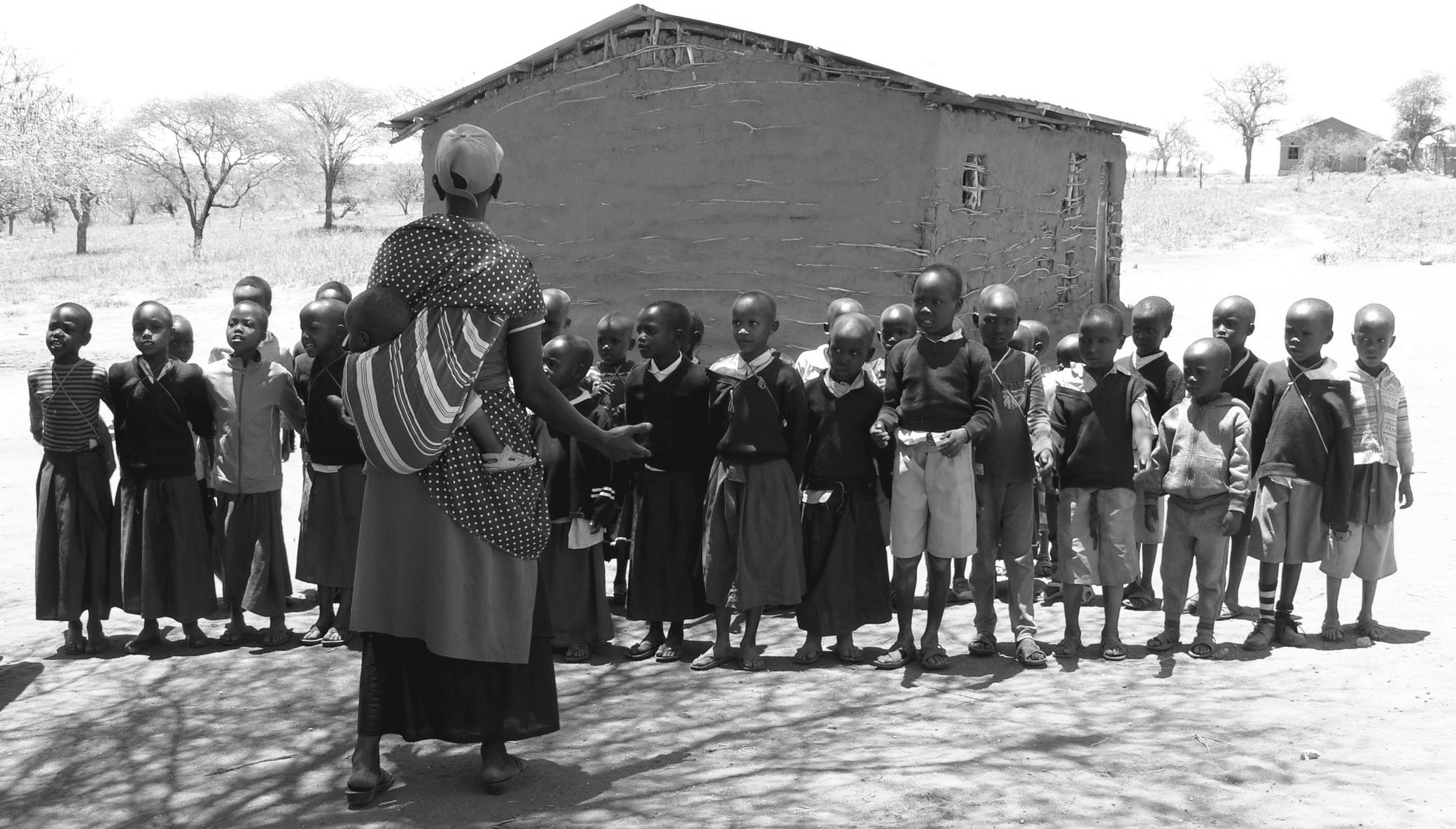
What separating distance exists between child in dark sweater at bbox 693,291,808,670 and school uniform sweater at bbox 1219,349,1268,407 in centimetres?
192

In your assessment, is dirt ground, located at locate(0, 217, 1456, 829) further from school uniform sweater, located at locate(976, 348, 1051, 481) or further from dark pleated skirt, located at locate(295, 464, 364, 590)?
school uniform sweater, located at locate(976, 348, 1051, 481)

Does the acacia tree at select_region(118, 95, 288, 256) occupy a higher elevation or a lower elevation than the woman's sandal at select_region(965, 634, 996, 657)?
higher

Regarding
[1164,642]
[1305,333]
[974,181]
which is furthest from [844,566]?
[974,181]

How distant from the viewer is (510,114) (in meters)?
10.2

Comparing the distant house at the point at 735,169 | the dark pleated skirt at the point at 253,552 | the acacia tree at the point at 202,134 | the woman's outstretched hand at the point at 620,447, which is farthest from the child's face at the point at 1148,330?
the acacia tree at the point at 202,134

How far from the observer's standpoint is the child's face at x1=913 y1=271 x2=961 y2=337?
4.26 m

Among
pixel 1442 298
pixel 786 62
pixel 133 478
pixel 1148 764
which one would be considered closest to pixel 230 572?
pixel 133 478

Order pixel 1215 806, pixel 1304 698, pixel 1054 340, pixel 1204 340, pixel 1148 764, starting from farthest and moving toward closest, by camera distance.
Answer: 1. pixel 1054 340
2. pixel 1204 340
3. pixel 1304 698
4. pixel 1148 764
5. pixel 1215 806

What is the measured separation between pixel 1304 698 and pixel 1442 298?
11.6 meters

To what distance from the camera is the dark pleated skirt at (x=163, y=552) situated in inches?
181

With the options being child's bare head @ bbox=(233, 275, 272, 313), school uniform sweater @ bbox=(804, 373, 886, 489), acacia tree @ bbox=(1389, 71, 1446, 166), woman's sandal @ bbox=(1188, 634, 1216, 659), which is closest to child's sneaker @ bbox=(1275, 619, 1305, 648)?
woman's sandal @ bbox=(1188, 634, 1216, 659)

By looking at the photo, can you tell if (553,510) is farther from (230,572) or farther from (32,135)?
(32,135)

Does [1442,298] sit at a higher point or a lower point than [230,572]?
higher

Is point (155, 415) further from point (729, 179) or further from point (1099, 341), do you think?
point (729, 179)
